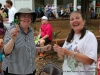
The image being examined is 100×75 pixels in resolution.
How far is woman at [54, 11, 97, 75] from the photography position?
252cm

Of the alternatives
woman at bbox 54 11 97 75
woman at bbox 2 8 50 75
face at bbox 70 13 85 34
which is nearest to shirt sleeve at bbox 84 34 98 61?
woman at bbox 54 11 97 75

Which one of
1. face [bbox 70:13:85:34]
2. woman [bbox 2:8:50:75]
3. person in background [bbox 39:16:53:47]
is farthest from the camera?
person in background [bbox 39:16:53:47]

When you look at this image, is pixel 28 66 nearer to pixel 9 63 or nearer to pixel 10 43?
pixel 9 63

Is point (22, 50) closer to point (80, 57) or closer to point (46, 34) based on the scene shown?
point (80, 57)

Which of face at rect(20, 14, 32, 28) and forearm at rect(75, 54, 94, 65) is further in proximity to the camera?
face at rect(20, 14, 32, 28)

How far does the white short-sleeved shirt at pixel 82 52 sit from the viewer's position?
2.54 m

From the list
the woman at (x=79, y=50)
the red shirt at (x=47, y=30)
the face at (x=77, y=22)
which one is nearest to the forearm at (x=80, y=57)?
the woman at (x=79, y=50)

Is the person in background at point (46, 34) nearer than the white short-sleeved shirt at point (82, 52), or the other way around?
the white short-sleeved shirt at point (82, 52)

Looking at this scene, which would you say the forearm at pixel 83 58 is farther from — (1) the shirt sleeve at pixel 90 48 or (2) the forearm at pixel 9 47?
(2) the forearm at pixel 9 47

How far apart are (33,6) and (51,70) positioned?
27.7 m

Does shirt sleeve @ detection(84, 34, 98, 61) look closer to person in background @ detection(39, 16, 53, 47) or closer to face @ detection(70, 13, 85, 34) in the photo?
face @ detection(70, 13, 85, 34)

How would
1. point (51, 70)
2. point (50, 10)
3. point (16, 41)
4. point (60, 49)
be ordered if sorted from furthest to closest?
point (50, 10), point (51, 70), point (16, 41), point (60, 49)

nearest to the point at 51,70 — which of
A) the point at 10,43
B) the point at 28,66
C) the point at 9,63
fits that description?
the point at 28,66

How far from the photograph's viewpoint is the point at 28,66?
9.82 feet
